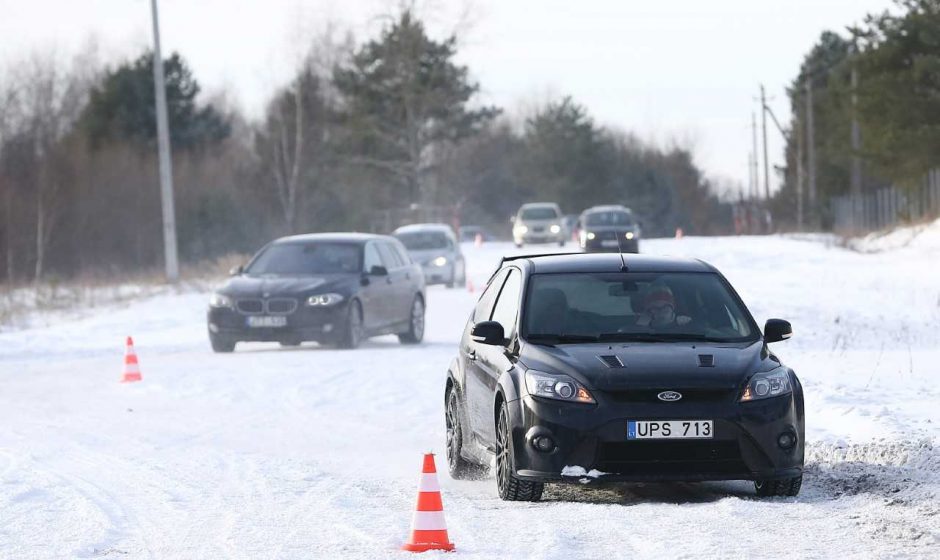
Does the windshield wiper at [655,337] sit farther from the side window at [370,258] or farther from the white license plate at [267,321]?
the side window at [370,258]

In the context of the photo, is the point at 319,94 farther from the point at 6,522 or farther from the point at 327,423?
the point at 6,522

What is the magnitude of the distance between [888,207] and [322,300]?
48993mm

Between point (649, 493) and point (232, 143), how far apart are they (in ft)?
293

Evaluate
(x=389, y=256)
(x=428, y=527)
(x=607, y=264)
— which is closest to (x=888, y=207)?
(x=389, y=256)

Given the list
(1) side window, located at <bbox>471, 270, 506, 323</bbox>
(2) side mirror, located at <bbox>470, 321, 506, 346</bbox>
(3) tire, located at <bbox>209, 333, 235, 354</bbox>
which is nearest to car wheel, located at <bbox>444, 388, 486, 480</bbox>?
(1) side window, located at <bbox>471, 270, 506, 323</bbox>

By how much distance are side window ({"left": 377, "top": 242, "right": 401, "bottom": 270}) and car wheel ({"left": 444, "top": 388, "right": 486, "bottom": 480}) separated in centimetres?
1285

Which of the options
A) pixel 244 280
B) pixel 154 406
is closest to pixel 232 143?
pixel 244 280

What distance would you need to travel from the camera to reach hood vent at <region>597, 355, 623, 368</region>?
9180mm

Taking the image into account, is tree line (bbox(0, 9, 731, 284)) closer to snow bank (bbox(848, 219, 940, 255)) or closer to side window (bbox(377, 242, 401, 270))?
snow bank (bbox(848, 219, 940, 255))

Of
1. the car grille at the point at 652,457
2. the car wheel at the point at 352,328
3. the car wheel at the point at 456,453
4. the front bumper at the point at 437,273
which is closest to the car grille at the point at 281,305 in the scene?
the car wheel at the point at 352,328

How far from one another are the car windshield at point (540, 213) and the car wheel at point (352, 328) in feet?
129

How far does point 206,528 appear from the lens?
28.3 feet

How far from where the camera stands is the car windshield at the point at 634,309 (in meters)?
9.91

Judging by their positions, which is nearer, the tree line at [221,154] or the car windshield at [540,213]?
the car windshield at [540,213]
